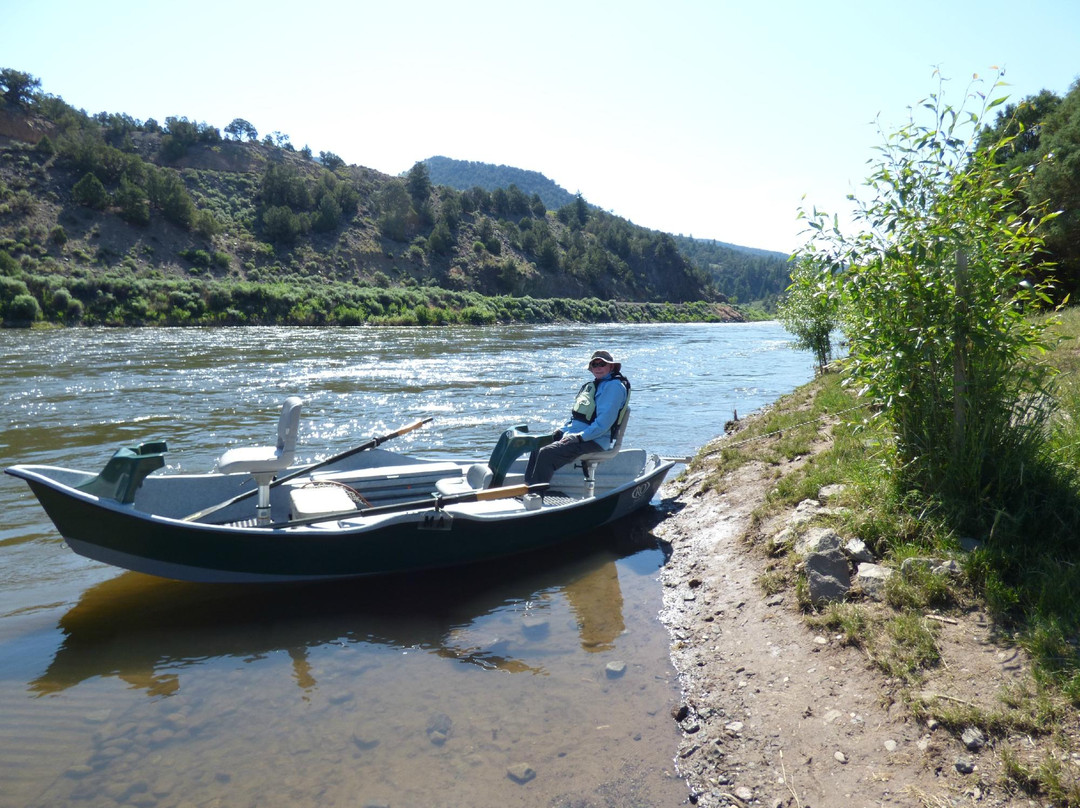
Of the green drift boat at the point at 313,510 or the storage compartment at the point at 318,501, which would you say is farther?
the storage compartment at the point at 318,501

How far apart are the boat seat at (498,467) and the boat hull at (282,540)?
0.74 m

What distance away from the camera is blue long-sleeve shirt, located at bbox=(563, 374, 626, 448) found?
26.5 feet

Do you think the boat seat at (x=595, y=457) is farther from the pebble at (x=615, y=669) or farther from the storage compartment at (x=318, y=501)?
the pebble at (x=615, y=669)

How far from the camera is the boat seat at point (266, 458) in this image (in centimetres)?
605

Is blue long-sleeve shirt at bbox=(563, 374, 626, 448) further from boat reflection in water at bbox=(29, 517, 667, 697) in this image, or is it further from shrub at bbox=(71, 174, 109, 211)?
shrub at bbox=(71, 174, 109, 211)

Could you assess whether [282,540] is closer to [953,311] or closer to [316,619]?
[316,619]

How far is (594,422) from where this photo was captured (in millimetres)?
8102

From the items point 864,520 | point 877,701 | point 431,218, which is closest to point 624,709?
point 877,701

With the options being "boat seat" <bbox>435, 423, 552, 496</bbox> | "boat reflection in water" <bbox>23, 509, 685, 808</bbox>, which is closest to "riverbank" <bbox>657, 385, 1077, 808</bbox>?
"boat reflection in water" <bbox>23, 509, 685, 808</bbox>

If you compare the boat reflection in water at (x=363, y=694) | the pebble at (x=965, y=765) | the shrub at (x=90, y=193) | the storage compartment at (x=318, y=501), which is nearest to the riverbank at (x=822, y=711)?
the pebble at (x=965, y=765)

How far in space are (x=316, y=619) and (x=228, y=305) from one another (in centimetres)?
4827

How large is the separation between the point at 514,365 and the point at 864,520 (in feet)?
77.5

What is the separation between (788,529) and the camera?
6137 mm

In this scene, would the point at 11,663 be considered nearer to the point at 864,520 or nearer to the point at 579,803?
the point at 579,803
